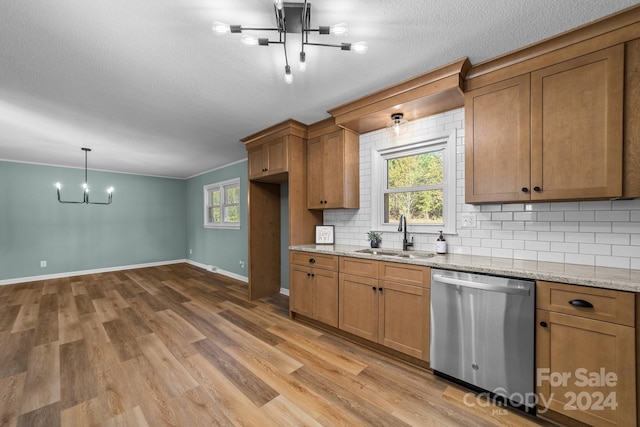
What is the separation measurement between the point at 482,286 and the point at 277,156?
9.19 feet

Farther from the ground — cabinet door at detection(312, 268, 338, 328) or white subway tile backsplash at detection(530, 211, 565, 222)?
white subway tile backsplash at detection(530, 211, 565, 222)

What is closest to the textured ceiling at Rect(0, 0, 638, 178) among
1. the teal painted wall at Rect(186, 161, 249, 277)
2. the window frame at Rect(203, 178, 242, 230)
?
the teal painted wall at Rect(186, 161, 249, 277)

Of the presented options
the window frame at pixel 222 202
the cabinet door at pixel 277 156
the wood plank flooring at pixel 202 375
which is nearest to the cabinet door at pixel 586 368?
the wood plank flooring at pixel 202 375

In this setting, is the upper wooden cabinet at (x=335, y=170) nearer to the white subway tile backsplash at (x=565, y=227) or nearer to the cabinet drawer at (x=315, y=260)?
the cabinet drawer at (x=315, y=260)

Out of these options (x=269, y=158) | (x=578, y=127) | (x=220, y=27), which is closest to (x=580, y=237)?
(x=578, y=127)

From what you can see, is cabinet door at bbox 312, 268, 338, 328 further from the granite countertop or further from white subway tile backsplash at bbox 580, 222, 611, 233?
white subway tile backsplash at bbox 580, 222, 611, 233

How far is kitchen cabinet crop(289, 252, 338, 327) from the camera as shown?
279 cm

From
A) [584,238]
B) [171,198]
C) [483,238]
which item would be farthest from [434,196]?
[171,198]

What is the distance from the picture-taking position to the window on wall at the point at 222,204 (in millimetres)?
A: 5777

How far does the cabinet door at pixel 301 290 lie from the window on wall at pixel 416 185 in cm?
105

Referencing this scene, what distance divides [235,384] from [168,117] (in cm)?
303

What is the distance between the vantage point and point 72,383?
2029 millimetres

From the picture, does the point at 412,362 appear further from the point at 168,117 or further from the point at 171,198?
the point at 171,198

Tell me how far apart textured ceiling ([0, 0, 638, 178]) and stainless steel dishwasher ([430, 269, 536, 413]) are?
66.7 inches
